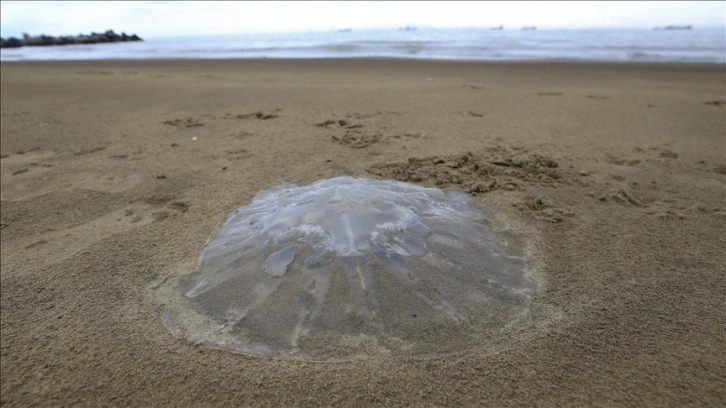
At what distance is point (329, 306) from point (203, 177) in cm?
232

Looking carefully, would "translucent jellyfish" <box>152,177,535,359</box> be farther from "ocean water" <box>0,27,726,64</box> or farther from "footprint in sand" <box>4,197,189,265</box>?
"ocean water" <box>0,27,726,64</box>

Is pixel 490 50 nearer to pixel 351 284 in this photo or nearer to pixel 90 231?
pixel 90 231

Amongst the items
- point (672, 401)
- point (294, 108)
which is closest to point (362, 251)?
point (672, 401)

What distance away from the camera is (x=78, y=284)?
2307mm

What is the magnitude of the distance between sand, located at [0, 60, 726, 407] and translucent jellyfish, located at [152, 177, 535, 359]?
91mm

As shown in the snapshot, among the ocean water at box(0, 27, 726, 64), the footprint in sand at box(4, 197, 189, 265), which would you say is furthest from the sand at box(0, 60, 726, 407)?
the ocean water at box(0, 27, 726, 64)

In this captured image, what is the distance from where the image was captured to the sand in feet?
5.33

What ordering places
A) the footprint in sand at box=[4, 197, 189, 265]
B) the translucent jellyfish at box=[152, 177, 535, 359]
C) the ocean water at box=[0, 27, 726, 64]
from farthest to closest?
the ocean water at box=[0, 27, 726, 64]
the footprint in sand at box=[4, 197, 189, 265]
the translucent jellyfish at box=[152, 177, 535, 359]

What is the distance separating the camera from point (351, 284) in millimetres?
1976

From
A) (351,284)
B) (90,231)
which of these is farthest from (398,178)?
(90,231)

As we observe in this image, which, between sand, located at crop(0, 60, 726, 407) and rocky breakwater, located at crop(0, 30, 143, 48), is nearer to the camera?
sand, located at crop(0, 60, 726, 407)

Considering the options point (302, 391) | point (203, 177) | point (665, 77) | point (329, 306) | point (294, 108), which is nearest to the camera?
point (302, 391)

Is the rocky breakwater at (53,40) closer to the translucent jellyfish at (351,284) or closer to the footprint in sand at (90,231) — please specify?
the footprint in sand at (90,231)

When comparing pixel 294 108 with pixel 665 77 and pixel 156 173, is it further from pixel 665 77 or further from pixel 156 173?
pixel 665 77
